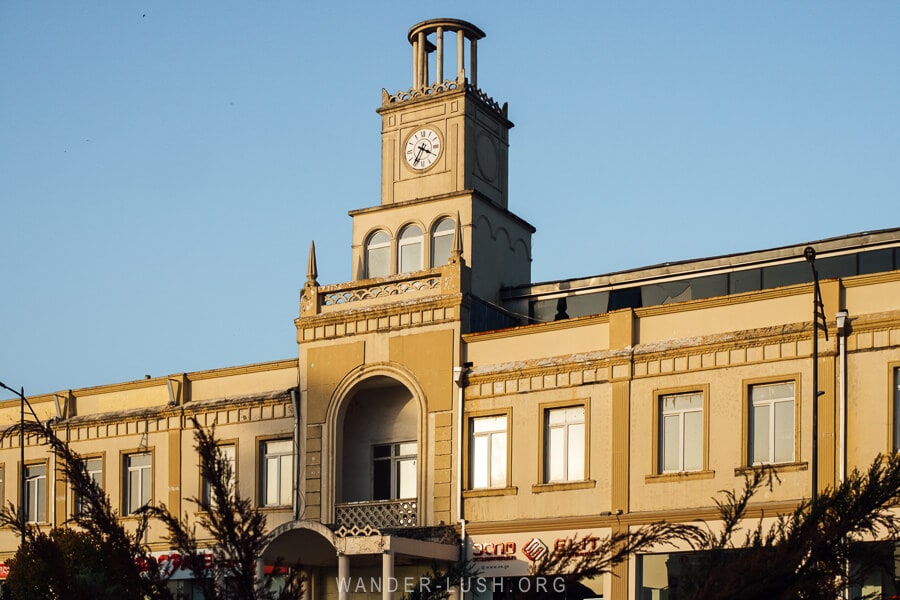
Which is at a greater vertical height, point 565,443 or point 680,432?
point 680,432

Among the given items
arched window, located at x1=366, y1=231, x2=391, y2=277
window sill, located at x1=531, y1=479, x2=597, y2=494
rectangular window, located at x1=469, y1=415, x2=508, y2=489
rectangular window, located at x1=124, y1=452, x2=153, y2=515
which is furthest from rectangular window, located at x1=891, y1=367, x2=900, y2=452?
rectangular window, located at x1=124, y1=452, x2=153, y2=515

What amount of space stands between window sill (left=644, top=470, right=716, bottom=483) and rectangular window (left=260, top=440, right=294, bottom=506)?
11263mm

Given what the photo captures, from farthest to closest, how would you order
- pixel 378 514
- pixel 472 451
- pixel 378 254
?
1. pixel 378 254
2. pixel 378 514
3. pixel 472 451

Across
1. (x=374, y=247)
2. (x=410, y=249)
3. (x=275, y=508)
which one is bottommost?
(x=275, y=508)

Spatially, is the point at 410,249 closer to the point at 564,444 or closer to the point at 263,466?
the point at 263,466

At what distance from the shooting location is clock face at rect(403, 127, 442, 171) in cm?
4134

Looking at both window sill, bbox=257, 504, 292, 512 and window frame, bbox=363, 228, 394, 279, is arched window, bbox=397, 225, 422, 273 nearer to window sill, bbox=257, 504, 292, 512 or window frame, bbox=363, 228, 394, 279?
window frame, bbox=363, 228, 394, 279

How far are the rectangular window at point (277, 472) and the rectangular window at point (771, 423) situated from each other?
13867 millimetres

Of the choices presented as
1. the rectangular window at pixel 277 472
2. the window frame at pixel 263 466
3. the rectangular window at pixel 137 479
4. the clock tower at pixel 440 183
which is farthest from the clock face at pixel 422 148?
the rectangular window at pixel 137 479

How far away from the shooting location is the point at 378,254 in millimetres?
41719

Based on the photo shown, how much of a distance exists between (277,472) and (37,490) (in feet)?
35.0

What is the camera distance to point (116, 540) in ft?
29.9

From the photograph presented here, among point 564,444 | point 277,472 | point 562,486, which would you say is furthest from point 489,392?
point 277,472

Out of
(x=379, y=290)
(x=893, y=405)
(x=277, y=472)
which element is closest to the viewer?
→ (x=893, y=405)
